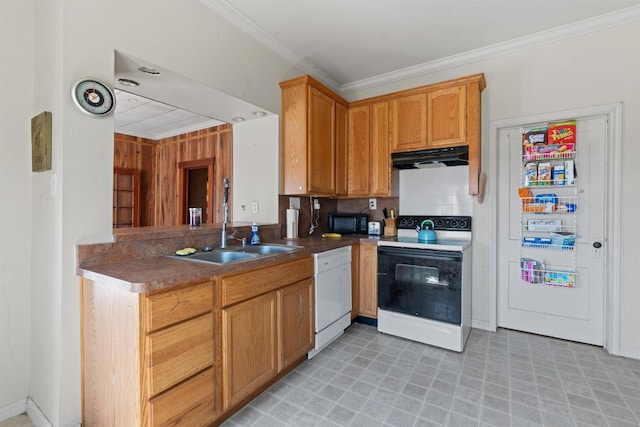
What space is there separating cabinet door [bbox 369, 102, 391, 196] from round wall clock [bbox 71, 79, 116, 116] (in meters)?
2.38

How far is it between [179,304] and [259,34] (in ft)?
7.66

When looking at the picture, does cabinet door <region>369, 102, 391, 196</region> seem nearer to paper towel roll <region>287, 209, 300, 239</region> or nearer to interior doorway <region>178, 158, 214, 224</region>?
paper towel roll <region>287, 209, 300, 239</region>

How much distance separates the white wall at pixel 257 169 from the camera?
292cm

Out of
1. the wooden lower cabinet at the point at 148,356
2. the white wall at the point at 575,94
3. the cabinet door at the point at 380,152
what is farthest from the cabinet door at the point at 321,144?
the wooden lower cabinet at the point at 148,356

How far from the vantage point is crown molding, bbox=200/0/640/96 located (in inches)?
93.1

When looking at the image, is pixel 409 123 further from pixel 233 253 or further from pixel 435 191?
pixel 233 253

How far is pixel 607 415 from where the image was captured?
1717 millimetres

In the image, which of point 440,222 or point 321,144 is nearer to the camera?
point 321,144

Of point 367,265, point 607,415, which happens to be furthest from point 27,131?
point 607,415

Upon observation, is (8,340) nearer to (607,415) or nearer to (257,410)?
(257,410)

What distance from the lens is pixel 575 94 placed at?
260 centimetres

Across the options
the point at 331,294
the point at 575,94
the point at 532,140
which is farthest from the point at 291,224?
the point at 575,94

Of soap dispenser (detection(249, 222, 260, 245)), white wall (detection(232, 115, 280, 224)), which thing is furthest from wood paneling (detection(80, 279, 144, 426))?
white wall (detection(232, 115, 280, 224))

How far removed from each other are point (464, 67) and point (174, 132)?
4.66 m
